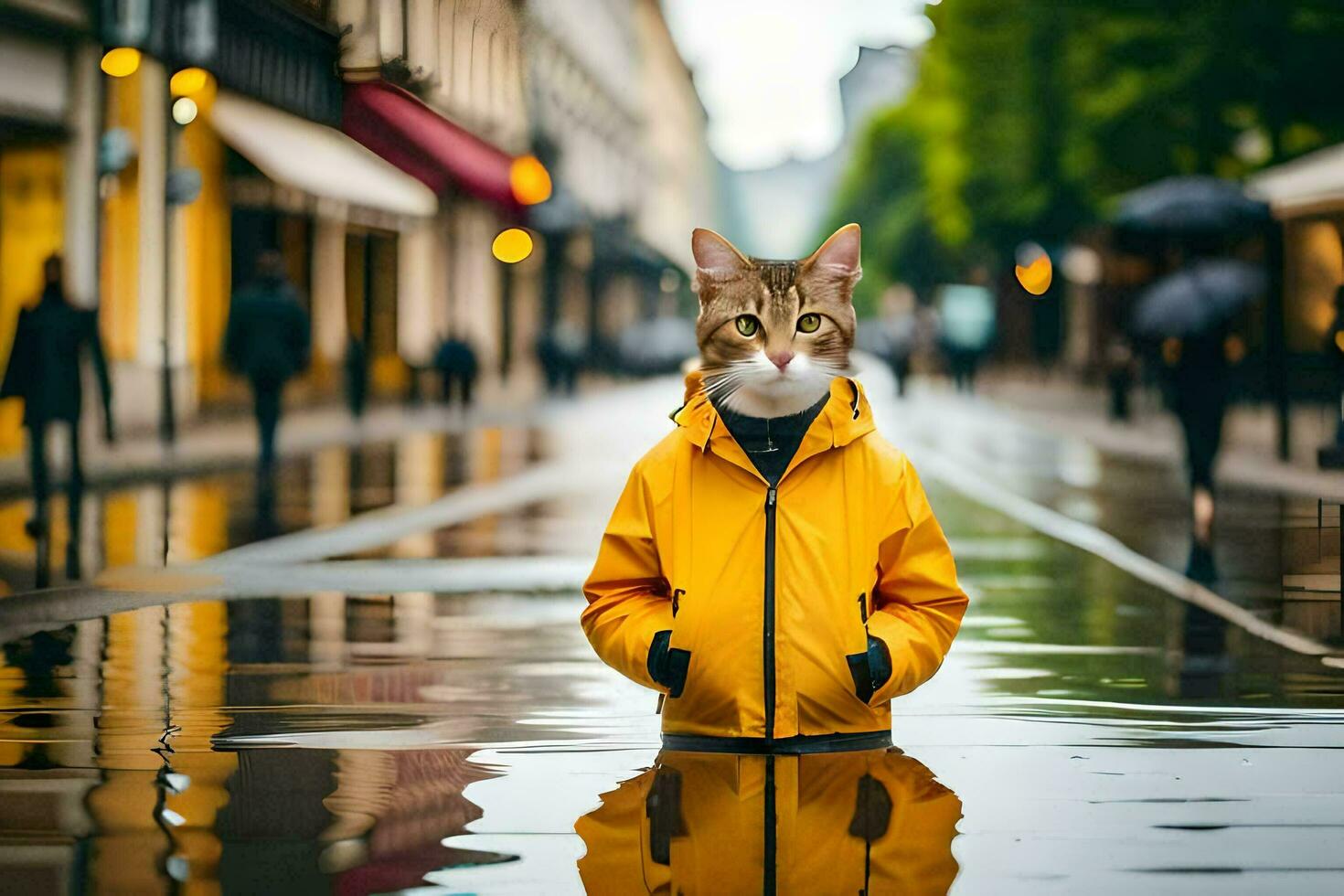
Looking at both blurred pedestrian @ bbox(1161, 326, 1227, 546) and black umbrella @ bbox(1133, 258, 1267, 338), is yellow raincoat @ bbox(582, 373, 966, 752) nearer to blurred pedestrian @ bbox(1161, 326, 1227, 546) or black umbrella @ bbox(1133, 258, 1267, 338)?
black umbrella @ bbox(1133, 258, 1267, 338)

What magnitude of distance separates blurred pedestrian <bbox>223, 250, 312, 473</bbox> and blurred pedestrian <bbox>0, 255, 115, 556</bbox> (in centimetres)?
371

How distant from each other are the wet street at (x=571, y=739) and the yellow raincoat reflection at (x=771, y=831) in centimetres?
1

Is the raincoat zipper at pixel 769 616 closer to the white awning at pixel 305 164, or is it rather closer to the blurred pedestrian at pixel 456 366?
the white awning at pixel 305 164

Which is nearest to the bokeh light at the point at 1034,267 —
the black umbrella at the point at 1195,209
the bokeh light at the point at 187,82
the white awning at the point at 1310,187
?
the white awning at the point at 1310,187

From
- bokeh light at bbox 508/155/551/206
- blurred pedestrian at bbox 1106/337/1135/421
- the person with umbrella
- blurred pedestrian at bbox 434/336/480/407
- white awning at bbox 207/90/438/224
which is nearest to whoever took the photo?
the person with umbrella

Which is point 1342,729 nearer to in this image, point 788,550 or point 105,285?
point 788,550

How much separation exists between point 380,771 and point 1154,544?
919 centimetres

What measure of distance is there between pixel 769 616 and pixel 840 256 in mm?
839

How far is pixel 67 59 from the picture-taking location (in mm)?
24359

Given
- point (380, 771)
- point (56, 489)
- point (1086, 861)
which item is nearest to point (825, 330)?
point (1086, 861)

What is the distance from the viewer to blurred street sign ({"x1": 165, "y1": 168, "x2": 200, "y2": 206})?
84.6 feet

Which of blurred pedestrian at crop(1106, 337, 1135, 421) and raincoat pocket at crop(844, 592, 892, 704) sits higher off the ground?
blurred pedestrian at crop(1106, 337, 1135, 421)

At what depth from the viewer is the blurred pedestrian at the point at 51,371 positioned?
16.0 metres

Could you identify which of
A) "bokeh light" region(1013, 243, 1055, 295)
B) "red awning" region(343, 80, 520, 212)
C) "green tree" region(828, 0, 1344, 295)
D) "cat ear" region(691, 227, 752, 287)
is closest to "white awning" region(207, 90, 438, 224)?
"red awning" region(343, 80, 520, 212)
